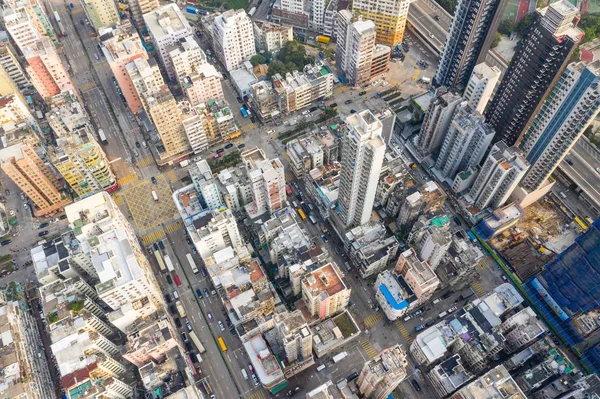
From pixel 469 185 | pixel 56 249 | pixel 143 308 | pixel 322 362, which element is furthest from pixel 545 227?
pixel 56 249

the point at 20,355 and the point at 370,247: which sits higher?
the point at 20,355

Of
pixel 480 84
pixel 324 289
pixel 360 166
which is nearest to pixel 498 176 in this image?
pixel 480 84

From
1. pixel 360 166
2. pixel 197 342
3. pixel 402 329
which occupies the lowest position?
pixel 402 329

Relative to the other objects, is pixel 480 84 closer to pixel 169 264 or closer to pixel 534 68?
pixel 534 68

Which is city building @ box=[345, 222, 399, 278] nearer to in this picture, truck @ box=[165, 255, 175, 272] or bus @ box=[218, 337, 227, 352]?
bus @ box=[218, 337, 227, 352]

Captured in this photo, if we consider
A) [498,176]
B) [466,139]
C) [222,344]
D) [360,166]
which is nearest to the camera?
[360,166]

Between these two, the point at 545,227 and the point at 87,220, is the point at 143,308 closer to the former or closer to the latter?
the point at 87,220

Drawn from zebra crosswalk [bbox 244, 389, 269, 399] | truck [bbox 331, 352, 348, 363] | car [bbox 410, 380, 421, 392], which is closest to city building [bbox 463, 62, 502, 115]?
car [bbox 410, 380, 421, 392]
